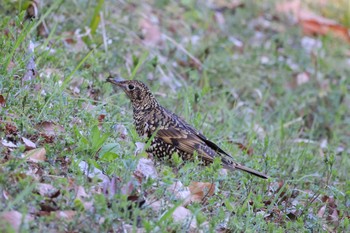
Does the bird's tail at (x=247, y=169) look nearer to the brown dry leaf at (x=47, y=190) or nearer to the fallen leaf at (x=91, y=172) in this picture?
the fallen leaf at (x=91, y=172)

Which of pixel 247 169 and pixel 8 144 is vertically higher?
pixel 8 144

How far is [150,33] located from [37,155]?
14.6ft

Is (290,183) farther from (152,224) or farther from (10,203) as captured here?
(10,203)

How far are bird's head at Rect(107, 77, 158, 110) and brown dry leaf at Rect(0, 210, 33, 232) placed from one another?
7.68ft

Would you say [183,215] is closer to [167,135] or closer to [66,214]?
[66,214]

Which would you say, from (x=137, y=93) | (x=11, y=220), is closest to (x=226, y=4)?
(x=137, y=93)

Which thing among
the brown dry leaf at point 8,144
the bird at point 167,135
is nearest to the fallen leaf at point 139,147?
the bird at point 167,135

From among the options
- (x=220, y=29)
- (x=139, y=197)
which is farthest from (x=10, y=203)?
(x=220, y=29)

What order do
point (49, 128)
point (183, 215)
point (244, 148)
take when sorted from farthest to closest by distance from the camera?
1. point (244, 148)
2. point (49, 128)
3. point (183, 215)

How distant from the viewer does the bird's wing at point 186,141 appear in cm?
575

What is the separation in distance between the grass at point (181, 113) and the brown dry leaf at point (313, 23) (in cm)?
27

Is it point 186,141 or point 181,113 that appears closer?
point 186,141

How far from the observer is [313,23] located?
1162 cm

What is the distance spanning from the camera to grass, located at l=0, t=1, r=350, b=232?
440cm
